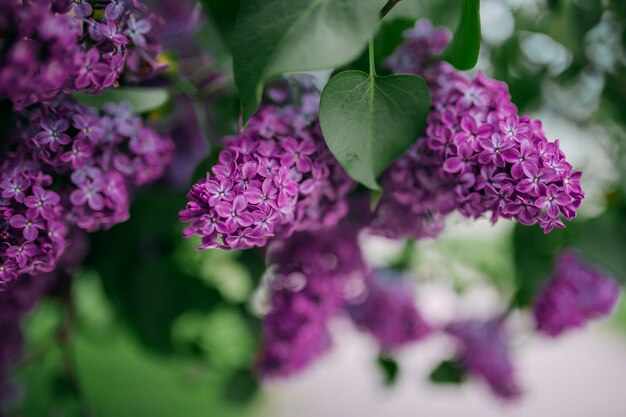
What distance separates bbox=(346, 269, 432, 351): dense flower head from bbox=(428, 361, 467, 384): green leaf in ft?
0.22

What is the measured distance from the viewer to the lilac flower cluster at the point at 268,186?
262mm

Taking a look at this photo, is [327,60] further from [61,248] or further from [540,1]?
[540,1]

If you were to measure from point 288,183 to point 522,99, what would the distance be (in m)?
0.38

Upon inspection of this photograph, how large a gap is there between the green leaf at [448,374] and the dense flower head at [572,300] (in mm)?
156

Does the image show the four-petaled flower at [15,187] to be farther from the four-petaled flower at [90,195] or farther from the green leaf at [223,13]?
the green leaf at [223,13]

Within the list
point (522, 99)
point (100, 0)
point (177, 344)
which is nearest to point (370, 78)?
point (100, 0)

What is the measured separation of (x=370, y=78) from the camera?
0.29 meters

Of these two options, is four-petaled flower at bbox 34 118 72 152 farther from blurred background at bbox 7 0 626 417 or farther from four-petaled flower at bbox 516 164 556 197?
four-petaled flower at bbox 516 164 556 197

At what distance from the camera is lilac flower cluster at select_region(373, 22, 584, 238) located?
0.27 meters

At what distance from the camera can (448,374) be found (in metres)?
0.68

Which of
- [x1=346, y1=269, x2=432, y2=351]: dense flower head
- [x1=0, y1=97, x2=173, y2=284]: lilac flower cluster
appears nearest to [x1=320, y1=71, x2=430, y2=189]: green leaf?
[x1=0, y1=97, x2=173, y2=284]: lilac flower cluster

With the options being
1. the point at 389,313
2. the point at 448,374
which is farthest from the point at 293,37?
the point at 448,374

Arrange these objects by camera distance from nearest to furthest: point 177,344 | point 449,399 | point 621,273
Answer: point 621,273 < point 177,344 < point 449,399

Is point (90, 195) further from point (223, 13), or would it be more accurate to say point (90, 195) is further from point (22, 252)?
point (223, 13)
